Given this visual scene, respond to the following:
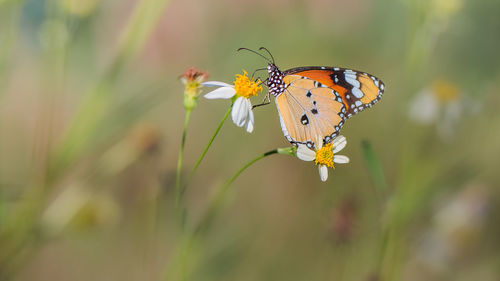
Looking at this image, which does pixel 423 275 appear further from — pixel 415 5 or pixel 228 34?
pixel 228 34

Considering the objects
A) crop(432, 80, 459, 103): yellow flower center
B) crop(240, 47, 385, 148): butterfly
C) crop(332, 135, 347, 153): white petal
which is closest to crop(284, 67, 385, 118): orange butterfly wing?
crop(240, 47, 385, 148): butterfly

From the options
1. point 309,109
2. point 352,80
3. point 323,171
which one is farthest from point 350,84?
point 323,171

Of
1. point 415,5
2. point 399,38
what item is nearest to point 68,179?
point 415,5

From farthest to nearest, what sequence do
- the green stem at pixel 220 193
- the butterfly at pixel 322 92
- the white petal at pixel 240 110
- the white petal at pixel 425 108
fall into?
the white petal at pixel 425 108 < the butterfly at pixel 322 92 < the white petal at pixel 240 110 < the green stem at pixel 220 193

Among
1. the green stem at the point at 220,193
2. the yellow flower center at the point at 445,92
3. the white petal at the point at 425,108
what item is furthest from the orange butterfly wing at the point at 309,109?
the yellow flower center at the point at 445,92

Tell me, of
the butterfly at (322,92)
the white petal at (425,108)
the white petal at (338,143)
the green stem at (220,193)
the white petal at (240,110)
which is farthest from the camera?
the white petal at (425,108)

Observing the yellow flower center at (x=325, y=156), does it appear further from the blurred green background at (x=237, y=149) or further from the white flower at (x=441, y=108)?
the white flower at (x=441, y=108)
